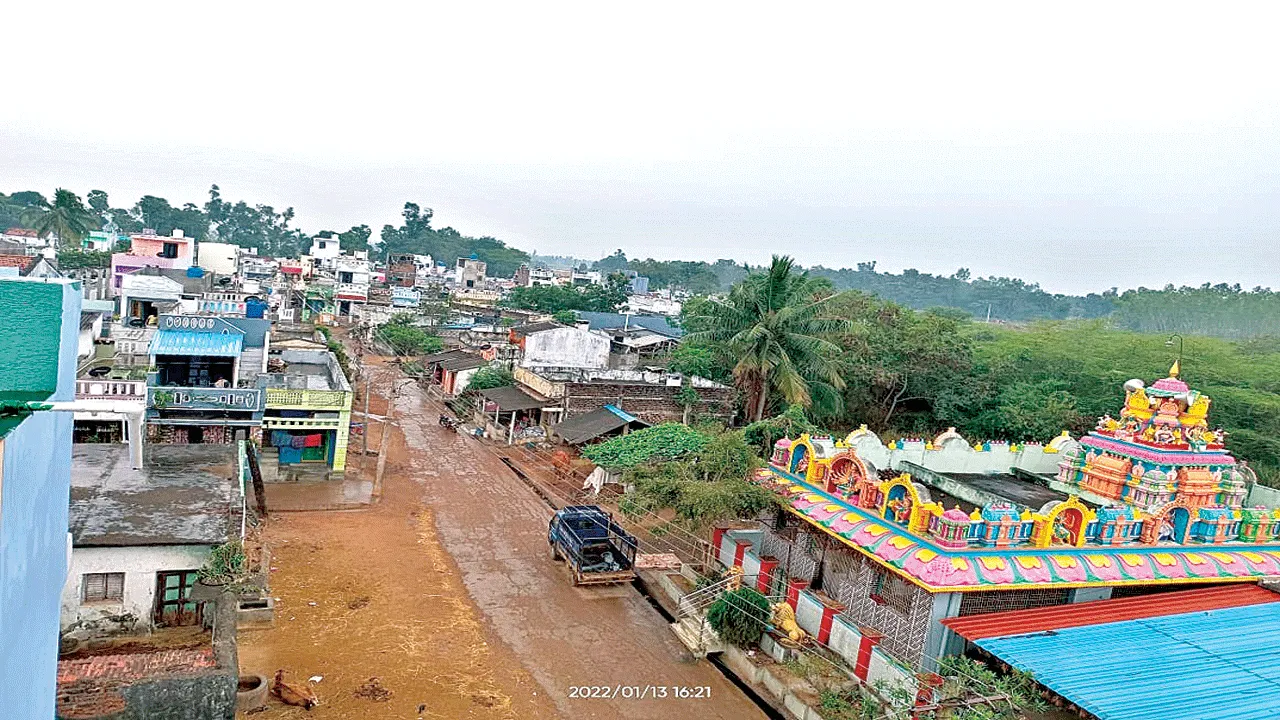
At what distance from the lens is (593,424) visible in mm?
29984

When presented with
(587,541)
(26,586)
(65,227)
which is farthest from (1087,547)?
(65,227)

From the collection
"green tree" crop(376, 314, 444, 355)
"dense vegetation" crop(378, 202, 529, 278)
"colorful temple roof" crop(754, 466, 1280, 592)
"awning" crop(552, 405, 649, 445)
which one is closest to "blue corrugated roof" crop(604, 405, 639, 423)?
"awning" crop(552, 405, 649, 445)

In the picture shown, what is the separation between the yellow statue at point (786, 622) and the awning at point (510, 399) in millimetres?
19049

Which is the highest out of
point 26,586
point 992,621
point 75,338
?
point 75,338

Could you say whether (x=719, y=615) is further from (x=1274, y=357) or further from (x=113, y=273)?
(x=113, y=273)

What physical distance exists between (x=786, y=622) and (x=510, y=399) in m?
21.5

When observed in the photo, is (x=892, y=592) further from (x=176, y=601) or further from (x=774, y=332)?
(x=774, y=332)

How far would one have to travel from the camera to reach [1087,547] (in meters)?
14.1

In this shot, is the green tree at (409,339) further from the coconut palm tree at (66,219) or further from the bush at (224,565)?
the bush at (224,565)

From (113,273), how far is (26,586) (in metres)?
61.3

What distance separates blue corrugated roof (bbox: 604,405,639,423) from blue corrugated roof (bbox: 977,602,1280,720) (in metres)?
18.7

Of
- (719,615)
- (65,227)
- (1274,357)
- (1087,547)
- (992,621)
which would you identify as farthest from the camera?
(65,227)

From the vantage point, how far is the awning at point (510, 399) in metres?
33.5

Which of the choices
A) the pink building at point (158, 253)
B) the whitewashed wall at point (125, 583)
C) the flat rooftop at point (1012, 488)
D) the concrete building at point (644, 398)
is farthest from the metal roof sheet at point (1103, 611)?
the pink building at point (158, 253)
